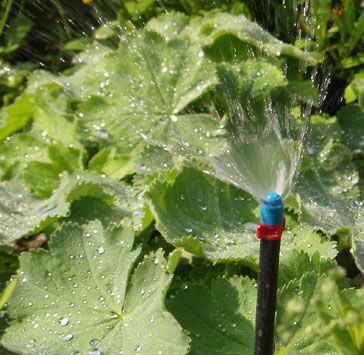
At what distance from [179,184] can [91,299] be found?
403mm

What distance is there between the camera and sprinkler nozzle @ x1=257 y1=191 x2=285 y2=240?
3.61 feet

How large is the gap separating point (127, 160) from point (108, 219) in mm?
246

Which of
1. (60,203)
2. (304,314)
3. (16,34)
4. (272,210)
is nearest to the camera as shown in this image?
(272,210)

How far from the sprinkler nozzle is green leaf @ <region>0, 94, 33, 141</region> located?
1340 millimetres

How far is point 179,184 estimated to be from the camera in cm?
178

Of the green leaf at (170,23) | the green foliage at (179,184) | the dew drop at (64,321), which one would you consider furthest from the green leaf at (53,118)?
the dew drop at (64,321)

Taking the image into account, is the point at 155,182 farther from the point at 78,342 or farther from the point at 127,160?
the point at 78,342

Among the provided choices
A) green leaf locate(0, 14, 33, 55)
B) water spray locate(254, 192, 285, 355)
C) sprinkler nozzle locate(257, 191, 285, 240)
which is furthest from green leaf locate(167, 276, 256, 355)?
green leaf locate(0, 14, 33, 55)

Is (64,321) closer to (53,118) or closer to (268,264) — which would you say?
(268,264)

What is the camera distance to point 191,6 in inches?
104

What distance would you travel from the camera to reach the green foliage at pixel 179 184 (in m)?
1.46

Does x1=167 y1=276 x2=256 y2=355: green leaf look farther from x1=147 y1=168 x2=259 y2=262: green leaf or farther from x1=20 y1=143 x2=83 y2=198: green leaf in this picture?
x1=20 y1=143 x2=83 y2=198: green leaf

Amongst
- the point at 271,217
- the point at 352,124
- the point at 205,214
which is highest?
the point at 271,217

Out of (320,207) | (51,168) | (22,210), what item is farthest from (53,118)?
(320,207)
